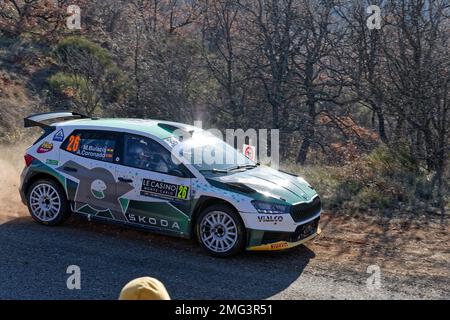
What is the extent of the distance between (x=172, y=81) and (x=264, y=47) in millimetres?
3309

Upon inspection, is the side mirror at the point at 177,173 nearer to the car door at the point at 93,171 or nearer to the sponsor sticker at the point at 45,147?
the car door at the point at 93,171

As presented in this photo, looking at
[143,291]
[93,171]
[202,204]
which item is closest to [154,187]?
[202,204]

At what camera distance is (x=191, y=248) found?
7.11m

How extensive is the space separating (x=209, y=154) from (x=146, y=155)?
0.88m

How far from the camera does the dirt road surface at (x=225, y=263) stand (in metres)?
5.70

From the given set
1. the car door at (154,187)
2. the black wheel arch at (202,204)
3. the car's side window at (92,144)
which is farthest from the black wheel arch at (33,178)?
the black wheel arch at (202,204)

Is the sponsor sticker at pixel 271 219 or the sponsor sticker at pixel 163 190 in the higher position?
the sponsor sticker at pixel 163 190

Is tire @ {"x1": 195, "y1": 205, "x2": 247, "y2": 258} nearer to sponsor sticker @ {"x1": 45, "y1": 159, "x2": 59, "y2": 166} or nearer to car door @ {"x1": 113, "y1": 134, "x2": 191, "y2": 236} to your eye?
car door @ {"x1": 113, "y1": 134, "x2": 191, "y2": 236}

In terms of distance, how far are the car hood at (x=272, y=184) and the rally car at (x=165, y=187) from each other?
0.05ft

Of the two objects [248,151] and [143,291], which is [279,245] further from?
[143,291]

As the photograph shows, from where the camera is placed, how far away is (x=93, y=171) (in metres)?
7.50
